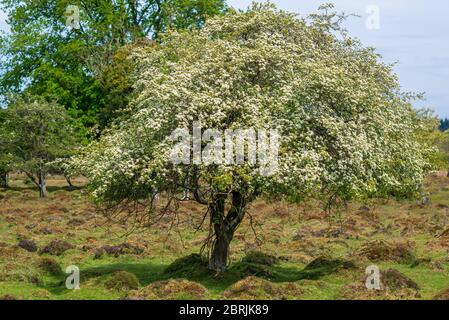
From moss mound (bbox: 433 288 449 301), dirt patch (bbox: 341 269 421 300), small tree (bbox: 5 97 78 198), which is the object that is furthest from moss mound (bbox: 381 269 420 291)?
small tree (bbox: 5 97 78 198)

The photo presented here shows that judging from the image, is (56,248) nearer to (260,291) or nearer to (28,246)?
(28,246)

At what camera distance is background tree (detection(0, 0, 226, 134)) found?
74938 mm

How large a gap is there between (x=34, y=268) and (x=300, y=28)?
15.6 meters

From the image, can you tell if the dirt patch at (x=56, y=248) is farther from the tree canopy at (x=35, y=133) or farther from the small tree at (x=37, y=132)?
the small tree at (x=37, y=132)

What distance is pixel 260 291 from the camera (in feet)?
77.7

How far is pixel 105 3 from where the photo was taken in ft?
255

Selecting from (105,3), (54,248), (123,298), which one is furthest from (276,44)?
(105,3)

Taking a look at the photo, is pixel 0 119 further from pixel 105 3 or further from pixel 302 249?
pixel 302 249

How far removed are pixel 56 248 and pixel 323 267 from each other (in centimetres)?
1471

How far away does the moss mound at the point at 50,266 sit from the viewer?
99.6ft

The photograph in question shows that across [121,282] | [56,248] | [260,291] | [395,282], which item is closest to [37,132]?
[56,248]

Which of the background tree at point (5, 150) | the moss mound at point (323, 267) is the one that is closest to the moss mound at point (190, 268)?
the moss mound at point (323, 267)

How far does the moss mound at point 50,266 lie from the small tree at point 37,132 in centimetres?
3936

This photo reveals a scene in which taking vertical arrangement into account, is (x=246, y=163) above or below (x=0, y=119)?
below
